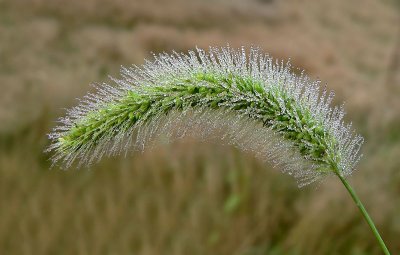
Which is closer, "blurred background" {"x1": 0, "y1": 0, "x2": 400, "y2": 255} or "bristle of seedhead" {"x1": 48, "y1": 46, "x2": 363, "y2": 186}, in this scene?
"bristle of seedhead" {"x1": 48, "y1": 46, "x2": 363, "y2": 186}

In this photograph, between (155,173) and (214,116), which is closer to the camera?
(214,116)

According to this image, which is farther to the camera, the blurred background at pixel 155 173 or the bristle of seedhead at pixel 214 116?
the blurred background at pixel 155 173

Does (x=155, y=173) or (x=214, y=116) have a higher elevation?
(x=155, y=173)
